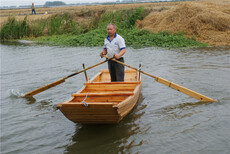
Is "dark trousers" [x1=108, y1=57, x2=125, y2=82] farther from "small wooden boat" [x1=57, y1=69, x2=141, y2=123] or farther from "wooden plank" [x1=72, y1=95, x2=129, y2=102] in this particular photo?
"wooden plank" [x1=72, y1=95, x2=129, y2=102]

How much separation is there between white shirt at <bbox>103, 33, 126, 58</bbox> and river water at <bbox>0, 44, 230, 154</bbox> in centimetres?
174

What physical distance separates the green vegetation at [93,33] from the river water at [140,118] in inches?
170

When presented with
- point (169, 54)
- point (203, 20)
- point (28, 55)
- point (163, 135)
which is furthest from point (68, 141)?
point (203, 20)

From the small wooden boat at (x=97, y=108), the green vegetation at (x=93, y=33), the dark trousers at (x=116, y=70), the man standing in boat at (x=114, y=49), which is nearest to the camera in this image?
the small wooden boat at (x=97, y=108)

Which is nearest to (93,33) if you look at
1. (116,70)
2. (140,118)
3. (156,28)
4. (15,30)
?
(156,28)

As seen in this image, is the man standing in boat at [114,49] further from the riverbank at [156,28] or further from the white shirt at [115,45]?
the riverbank at [156,28]

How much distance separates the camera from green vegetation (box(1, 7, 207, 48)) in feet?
54.4

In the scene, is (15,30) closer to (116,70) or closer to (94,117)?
(116,70)

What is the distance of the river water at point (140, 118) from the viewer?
5.32m

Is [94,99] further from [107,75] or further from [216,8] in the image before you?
[216,8]

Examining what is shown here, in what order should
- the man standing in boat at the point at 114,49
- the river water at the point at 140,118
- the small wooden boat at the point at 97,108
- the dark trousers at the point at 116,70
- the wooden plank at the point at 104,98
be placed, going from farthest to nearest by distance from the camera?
the dark trousers at the point at 116,70 → the man standing in boat at the point at 114,49 → the wooden plank at the point at 104,98 → the river water at the point at 140,118 → the small wooden boat at the point at 97,108

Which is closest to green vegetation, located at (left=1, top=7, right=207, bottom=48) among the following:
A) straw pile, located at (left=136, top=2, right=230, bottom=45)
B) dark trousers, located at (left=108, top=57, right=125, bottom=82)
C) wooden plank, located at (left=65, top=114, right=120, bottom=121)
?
straw pile, located at (left=136, top=2, right=230, bottom=45)

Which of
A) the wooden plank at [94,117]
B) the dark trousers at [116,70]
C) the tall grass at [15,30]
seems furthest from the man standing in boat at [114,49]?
the tall grass at [15,30]

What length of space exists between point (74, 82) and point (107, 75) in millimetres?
1675
